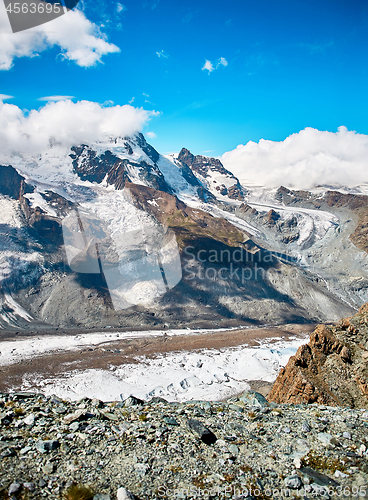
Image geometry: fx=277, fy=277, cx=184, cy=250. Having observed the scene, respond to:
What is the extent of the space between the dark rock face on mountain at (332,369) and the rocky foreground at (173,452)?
197 inches

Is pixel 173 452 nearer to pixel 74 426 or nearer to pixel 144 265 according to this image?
pixel 74 426

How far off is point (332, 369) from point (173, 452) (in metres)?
12.0

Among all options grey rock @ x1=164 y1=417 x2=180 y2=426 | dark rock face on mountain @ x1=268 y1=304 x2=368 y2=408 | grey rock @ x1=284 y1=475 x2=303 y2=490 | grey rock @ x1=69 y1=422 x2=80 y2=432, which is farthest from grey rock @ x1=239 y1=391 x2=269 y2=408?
grey rock @ x1=69 y1=422 x2=80 y2=432

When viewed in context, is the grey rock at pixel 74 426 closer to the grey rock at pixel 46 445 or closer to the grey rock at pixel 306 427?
the grey rock at pixel 46 445

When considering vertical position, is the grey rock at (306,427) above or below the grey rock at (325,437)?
below

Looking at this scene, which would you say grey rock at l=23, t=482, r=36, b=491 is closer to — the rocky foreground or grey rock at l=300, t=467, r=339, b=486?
the rocky foreground

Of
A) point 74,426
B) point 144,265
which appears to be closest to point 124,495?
point 74,426

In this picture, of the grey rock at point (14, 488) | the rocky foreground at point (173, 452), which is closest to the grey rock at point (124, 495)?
the rocky foreground at point (173, 452)

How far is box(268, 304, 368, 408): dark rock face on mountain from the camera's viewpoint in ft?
46.5

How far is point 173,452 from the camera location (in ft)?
24.1

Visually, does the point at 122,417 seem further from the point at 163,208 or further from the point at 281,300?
the point at 163,208

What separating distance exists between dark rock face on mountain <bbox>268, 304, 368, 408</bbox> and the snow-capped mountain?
6688 centimetres

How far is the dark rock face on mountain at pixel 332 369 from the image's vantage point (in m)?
14.2

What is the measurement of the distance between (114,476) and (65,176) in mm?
203000
